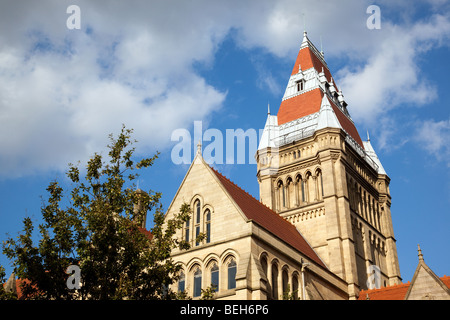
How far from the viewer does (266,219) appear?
35812 mm

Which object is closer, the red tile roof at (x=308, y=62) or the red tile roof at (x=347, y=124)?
the red tile roof at (x=347, y=124)

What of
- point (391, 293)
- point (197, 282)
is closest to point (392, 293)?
point (391, 293)

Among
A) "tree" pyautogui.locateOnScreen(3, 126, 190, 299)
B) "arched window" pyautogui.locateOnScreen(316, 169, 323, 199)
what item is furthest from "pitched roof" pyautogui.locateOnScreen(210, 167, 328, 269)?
"tree" pyautogui.locateOnScreen(3, 126, 190, 299)

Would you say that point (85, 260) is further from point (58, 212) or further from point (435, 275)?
point (435, 275)

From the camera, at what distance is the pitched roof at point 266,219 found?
108 ft

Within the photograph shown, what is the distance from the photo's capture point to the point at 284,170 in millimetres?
47031

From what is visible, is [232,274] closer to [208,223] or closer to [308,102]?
[208,223]

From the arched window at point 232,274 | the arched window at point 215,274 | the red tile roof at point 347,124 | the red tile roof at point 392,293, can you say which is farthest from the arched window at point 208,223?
the red tile roof at point 347,124

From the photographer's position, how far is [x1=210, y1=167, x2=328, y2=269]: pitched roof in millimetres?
32875

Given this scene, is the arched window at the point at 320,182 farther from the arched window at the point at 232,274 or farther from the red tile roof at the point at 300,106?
the arched window at the point at 232,274

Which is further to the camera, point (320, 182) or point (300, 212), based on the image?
point (320, 182)

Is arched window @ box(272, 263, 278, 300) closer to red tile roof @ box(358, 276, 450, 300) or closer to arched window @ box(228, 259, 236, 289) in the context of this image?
arched window @ box(228, 259, 236, 289)

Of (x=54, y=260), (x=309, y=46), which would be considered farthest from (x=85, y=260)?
(x=309, y=46)
